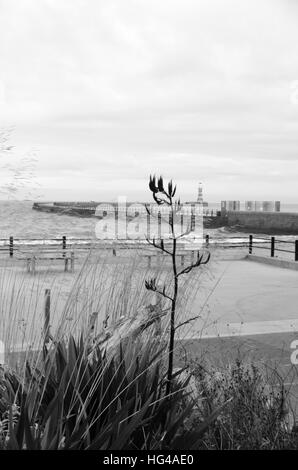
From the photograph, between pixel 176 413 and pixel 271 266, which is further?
pixel 271 266

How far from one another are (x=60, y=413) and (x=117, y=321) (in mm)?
1039

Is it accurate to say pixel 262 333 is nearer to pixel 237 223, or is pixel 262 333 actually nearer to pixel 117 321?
pixel 117 321

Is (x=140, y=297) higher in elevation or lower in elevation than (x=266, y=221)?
higher

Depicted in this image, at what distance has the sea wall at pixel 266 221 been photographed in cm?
6250

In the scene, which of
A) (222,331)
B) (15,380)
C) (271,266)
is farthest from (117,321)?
(271,266)

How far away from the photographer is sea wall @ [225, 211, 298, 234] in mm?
62500

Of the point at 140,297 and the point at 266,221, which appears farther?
the point at 266,221

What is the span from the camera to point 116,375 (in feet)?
10.8

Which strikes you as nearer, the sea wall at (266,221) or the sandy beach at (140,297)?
the sandy beach at (140,297)

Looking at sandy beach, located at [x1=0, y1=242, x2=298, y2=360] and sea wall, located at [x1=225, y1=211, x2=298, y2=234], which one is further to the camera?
sea wall, located at [x1=225, y1=211, x2=298, y2=234]

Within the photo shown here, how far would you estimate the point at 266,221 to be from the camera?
6775 cm
